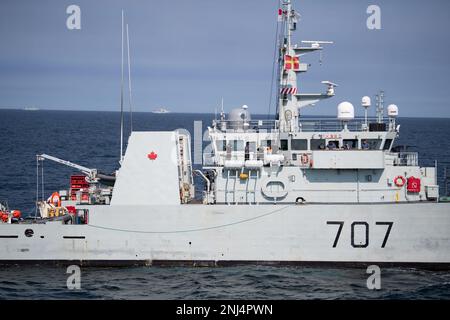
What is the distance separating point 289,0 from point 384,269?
9735mm

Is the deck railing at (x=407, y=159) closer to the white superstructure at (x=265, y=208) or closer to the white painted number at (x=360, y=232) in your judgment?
the white superstructure at (x=265, y=208)

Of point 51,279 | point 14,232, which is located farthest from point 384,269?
point 14,232

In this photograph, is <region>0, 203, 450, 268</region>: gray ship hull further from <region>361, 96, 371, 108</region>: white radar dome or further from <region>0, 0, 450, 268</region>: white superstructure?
<region>361, 96, 371, 108</region>: white radar dome

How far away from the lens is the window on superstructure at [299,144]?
2239 cm

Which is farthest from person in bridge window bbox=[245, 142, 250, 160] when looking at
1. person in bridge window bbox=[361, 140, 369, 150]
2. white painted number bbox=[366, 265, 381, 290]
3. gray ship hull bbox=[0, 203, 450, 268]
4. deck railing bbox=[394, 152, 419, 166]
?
white painted number bbox=[366, 265, 381, 290]

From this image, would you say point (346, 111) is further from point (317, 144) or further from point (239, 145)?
point (239, 145)

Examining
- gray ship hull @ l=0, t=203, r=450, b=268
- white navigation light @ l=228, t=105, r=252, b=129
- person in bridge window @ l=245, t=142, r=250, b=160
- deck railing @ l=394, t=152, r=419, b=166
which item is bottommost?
gray ship hull @ l=0, t=203, r=450, b=268

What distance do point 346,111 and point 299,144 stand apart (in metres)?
1.93

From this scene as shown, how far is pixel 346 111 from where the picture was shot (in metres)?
22.3

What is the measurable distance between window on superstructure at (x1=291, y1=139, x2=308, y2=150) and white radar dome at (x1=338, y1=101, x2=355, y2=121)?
1446 millimetres

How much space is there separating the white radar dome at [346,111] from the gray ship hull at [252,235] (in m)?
3.28

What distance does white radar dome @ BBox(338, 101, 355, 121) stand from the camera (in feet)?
73.1
